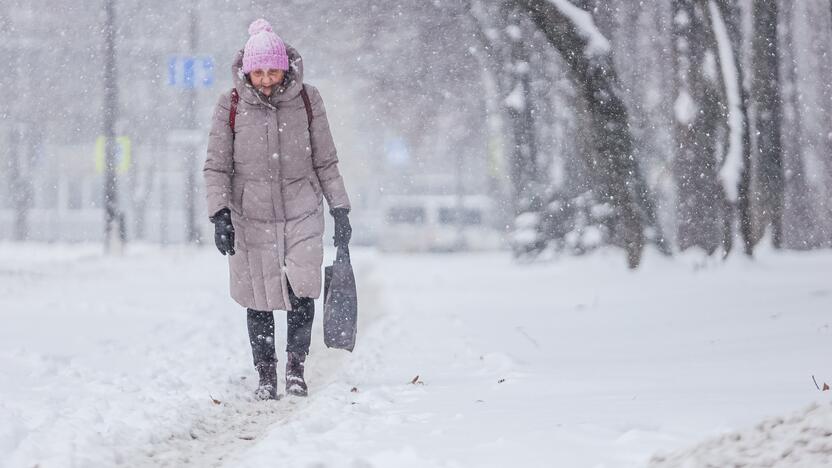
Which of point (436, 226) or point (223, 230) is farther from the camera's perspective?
point (436, 226)

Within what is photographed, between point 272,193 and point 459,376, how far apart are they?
1.54 metres

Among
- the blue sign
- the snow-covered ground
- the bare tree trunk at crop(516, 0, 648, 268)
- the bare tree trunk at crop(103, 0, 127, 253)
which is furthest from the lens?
the blue sign

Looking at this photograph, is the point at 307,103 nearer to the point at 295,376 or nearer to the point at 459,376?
the point at 295,376

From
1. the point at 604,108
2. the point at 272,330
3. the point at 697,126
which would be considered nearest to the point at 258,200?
the point at 272,330

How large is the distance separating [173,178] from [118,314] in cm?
3370

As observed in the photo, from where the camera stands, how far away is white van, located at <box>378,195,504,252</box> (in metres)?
31.1

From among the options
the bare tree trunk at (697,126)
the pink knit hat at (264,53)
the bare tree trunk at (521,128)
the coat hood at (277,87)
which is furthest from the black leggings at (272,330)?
the bare tree trunk at (521,128)

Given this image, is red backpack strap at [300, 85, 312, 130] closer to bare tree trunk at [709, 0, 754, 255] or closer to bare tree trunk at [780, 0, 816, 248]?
bare tree trunk at [709, 0, 754, 255]

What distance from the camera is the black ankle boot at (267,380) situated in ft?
17.6

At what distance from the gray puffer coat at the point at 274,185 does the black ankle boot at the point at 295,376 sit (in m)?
0.27

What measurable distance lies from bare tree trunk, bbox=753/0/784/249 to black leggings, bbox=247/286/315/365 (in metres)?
7.51

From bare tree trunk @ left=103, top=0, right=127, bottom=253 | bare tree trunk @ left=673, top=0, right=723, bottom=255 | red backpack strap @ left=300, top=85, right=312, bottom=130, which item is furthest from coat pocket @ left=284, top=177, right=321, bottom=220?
bare tree trunk @ left=103, top=0, right=127, bottom=253

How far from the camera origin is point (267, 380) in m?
5.42

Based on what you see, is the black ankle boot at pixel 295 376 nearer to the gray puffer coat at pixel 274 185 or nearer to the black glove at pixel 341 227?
the gray puffer coat at pixel 274 185
